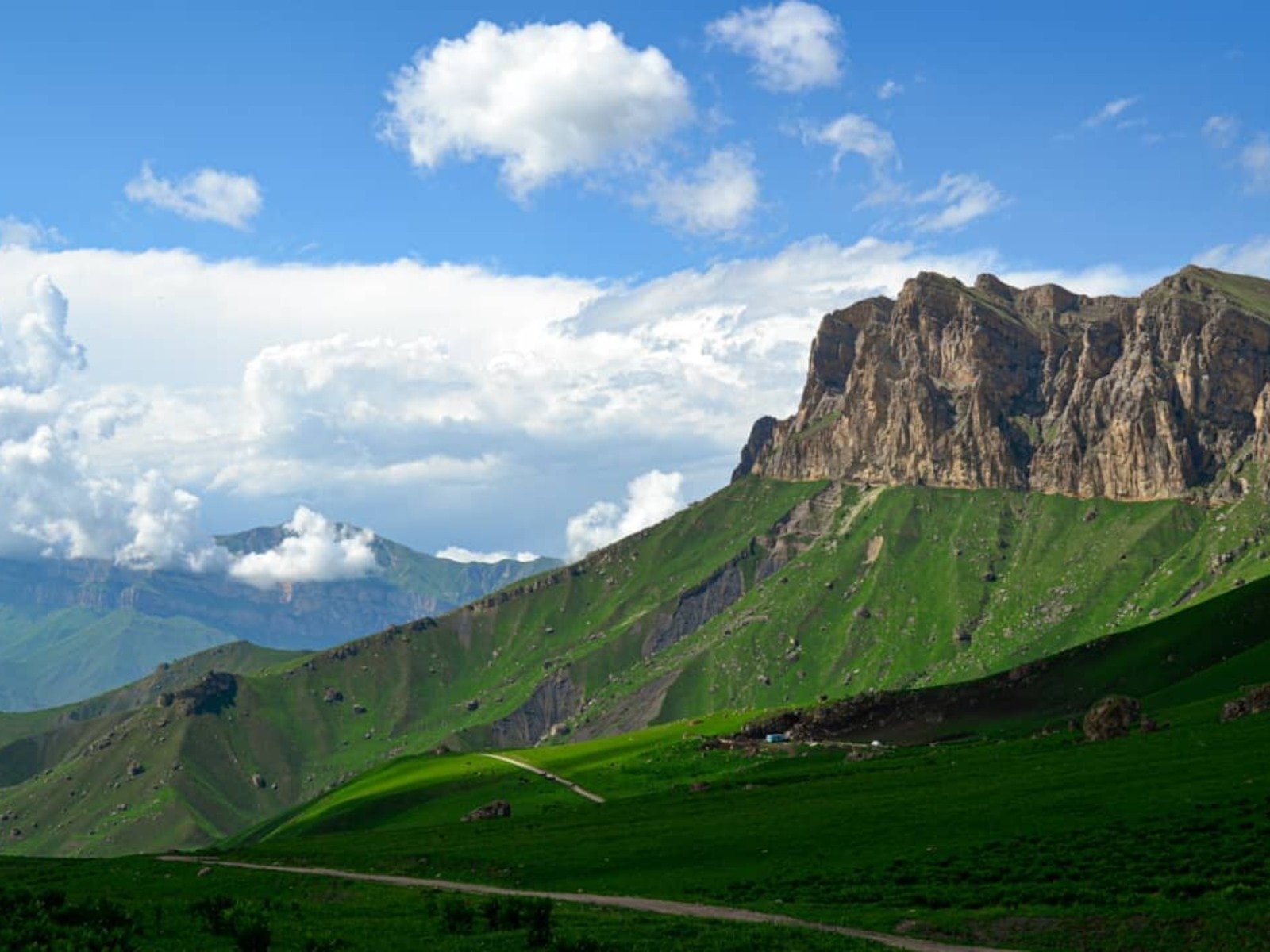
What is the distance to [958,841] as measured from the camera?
7144cm

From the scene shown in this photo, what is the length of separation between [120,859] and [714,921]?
8093cm

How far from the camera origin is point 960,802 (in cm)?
8488

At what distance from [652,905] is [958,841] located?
21285 millimetres

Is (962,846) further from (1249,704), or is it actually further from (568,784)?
(568,784)

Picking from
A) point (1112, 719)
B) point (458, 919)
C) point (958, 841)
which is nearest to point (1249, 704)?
point (1112, 719)

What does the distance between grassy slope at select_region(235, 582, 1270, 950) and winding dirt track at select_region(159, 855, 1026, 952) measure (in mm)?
1980

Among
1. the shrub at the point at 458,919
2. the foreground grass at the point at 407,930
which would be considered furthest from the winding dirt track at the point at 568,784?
the shrub at the point at 458,919

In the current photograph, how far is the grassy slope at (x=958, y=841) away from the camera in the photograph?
51.8 m

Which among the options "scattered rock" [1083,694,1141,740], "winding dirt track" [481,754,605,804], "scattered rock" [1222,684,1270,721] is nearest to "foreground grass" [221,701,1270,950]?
"scattered rock" [1083,694,1141,740]

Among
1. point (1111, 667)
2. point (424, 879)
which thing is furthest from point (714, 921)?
point (1111, 667)

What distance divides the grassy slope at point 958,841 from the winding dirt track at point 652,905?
1980 mm

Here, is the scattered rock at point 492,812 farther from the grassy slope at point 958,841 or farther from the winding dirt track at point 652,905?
the winding dirt track at point 652,905

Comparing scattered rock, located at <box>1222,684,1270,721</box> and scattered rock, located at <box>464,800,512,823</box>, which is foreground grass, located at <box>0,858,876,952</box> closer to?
scattered rock, located at <box>464,800,512,823</box>

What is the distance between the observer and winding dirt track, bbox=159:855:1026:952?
48291 millimetres
